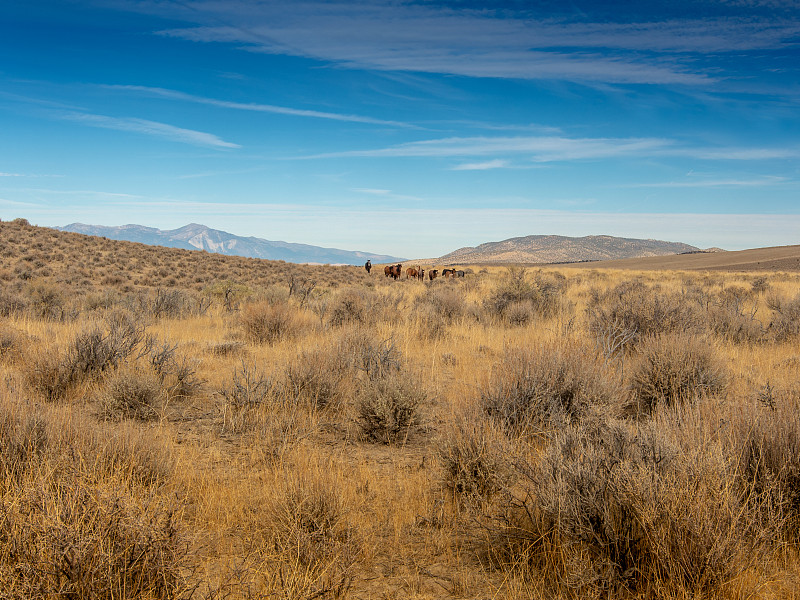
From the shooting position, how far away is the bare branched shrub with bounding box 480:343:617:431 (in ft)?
14.0

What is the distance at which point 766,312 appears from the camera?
12.2m

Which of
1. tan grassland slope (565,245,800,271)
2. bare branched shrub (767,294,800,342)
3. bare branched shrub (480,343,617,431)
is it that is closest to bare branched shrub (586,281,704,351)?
bare branched shrub (767,294,800,342)

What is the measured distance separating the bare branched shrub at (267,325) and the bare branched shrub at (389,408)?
13.4 feet

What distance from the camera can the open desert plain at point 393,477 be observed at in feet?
7.09

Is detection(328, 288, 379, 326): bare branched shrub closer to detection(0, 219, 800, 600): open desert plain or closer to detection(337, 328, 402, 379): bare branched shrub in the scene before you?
detection(337, 328, 402, 379): bare branched shrub

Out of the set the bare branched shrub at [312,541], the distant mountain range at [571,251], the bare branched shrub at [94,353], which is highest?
the distant mountain range at [571,251]

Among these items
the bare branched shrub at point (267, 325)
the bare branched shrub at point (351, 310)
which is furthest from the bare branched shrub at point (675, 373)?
the bare branched shrub at point (267, 325)

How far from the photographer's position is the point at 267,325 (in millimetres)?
8672

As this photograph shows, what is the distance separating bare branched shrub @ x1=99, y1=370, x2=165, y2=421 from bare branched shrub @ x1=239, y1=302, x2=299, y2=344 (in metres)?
3.53

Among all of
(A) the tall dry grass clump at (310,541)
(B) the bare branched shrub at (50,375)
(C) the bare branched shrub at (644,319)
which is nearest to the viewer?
(A) the tall dry grass clump at (310,541)

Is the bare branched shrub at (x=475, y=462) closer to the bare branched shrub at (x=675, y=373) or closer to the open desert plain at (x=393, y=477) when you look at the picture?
the open desert plain at (x=393, y=477)

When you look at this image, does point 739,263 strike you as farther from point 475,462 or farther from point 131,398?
point 131,398

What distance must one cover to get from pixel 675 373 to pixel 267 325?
6.50m

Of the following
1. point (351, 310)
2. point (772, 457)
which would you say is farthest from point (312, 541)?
point (351, 310)
